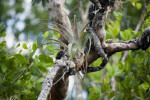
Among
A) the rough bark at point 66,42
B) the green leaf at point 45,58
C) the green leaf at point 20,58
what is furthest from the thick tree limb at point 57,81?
the green leaf at point 20,58

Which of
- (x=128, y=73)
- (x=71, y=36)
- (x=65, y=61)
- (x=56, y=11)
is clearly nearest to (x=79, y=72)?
(x=65, y=61)

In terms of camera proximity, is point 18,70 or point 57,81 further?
point 18,70

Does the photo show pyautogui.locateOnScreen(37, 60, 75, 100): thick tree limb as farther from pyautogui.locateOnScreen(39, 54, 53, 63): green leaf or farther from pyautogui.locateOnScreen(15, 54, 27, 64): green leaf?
pyautogui.locateOnScreen(15, 54, 27, 64): green leaf

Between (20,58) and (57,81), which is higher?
(20,58)

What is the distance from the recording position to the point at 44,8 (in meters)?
1.90

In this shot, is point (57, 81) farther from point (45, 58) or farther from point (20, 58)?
point (20, 58)

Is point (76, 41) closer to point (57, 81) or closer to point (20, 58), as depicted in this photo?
point (57, 81)

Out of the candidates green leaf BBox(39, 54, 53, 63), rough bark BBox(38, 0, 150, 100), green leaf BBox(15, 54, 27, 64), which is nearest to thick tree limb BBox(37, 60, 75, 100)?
rough bark BBox(38, 0, 150, 100)

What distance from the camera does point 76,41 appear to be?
152 cm

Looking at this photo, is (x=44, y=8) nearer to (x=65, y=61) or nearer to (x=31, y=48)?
(x=31, y=48)

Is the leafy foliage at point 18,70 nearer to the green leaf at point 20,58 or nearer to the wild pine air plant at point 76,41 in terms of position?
the green leaf at point 20,58

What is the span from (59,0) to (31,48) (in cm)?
48

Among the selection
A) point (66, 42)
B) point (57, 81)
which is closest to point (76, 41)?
point (66, 42)

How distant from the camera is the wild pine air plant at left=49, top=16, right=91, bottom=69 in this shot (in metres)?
1.50
